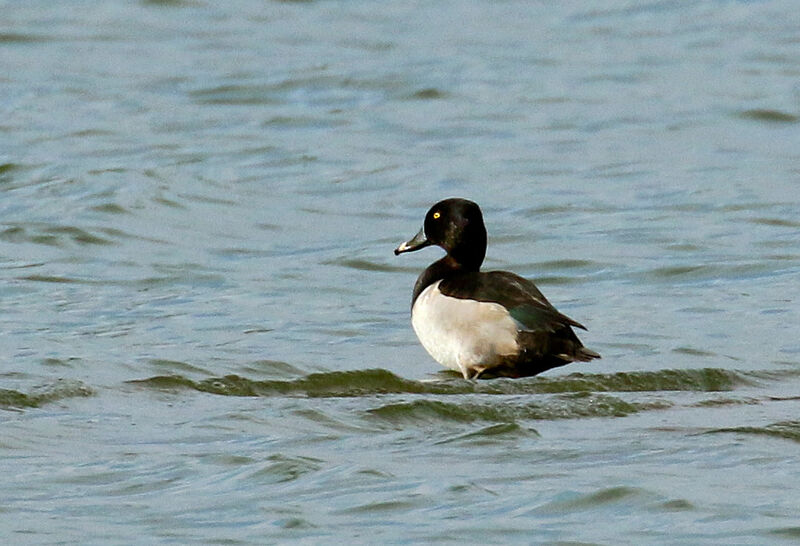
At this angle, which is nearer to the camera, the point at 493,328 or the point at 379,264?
the point at 493,328

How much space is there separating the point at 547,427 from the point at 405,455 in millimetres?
840

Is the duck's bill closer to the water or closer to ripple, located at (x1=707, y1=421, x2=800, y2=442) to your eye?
the water

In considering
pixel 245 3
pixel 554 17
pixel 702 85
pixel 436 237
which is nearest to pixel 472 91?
pixel 702 85

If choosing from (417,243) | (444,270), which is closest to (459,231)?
(444,270)

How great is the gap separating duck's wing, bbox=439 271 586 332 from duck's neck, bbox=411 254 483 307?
24 cm

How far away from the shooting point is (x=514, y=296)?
9.53 meters

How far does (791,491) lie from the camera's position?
6.92 m

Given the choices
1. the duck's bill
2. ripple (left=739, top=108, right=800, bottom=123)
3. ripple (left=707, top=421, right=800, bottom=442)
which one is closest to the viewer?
ripple (left=707, top=421, right=800, bottom=442)

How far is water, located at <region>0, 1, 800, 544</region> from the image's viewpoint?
6.97 m

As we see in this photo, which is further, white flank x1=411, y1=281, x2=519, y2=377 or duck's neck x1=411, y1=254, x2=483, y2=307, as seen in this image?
duck's neck x1=411, y1=254, x2=483, y2=307

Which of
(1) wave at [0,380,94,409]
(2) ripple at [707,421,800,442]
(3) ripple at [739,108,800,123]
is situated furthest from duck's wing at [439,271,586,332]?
(3) ripple at [739,108,800,123]

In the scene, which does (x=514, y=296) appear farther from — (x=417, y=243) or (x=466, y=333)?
(x=417, y=243)

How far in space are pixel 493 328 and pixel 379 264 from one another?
3.79m

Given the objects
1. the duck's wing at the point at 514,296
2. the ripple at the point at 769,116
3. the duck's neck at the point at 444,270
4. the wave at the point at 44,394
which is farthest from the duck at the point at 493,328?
the ripple at the point at 769,116
